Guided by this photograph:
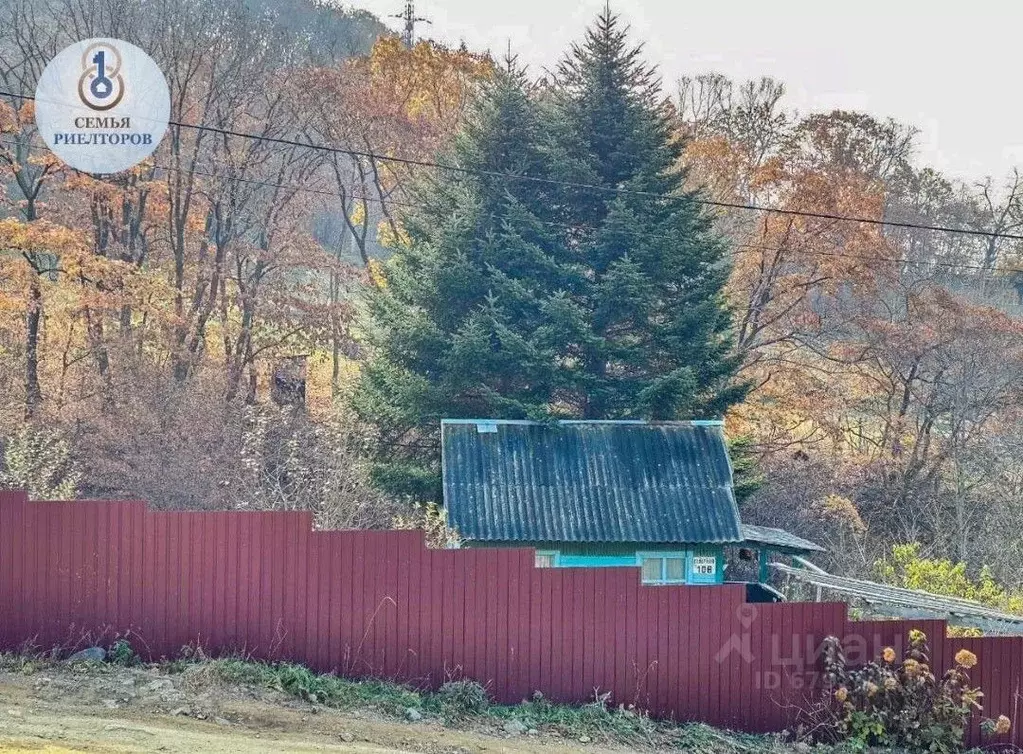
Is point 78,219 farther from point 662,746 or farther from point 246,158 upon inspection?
point 662,746

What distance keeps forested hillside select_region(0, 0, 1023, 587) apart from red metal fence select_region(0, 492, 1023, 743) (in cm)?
640

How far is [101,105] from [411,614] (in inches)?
510

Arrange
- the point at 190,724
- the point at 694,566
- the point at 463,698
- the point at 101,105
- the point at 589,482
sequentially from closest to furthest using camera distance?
1. the point at 190,724
2. the point at 463,698
3. the point at 694,566
4. the point at 589,482
5. the point at 101,105

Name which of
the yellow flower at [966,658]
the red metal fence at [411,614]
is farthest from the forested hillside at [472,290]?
the yellow flower at [966,658]

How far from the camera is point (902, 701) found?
9508mm

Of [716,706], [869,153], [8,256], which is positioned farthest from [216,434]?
[869,153]

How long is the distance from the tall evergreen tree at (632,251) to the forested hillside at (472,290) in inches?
2.9

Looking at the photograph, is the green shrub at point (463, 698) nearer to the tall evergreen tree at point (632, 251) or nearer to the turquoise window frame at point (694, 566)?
the turquoise window frame at point (694, 566)

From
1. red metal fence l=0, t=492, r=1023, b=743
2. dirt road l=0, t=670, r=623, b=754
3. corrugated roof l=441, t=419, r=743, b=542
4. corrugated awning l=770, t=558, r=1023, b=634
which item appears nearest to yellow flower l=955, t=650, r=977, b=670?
red metal fence l=0, t=492, r=1023, b=743

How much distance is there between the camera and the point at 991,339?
89.4 feet

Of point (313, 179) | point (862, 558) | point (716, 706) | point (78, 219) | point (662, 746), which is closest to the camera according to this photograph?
point (662, 746)

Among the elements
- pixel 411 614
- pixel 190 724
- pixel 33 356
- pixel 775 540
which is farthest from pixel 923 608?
pixel 33 356

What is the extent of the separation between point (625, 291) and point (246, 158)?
1296cm

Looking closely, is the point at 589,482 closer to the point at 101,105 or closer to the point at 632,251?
the point at 632,251
